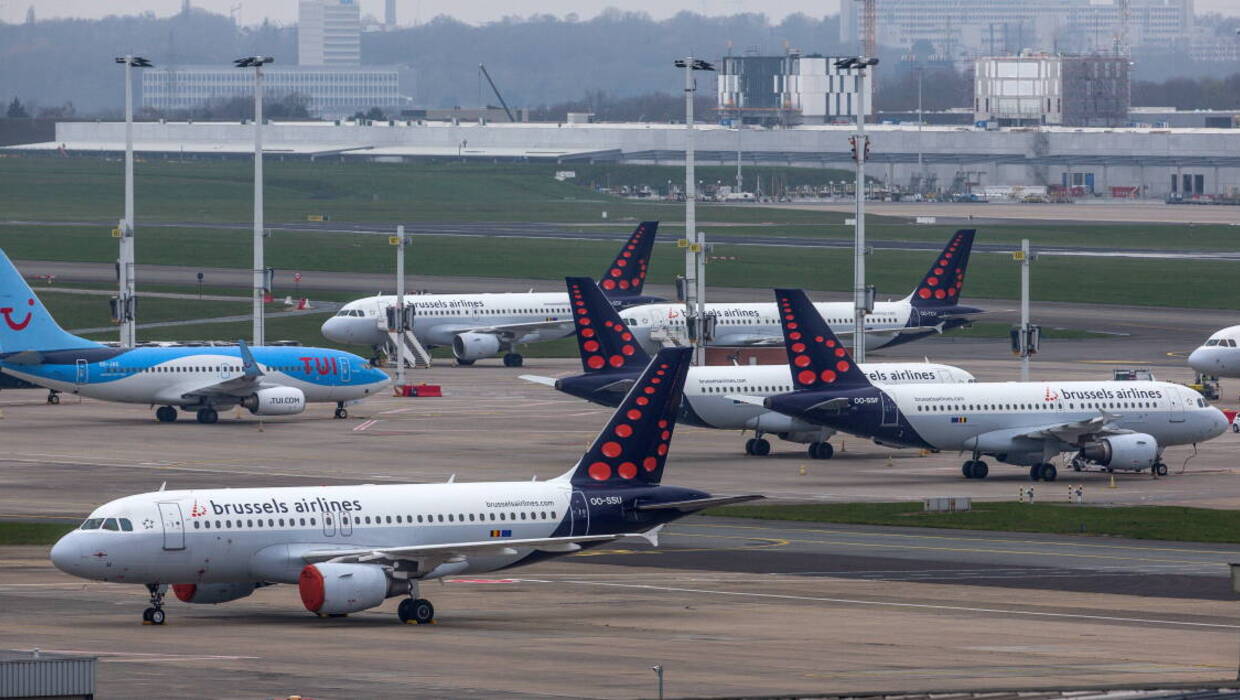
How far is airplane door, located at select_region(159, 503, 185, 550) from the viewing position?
4859cm

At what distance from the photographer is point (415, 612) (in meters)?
50.1

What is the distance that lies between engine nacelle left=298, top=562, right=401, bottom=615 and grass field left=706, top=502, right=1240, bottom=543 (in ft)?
83.1

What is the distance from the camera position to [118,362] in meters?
99.2

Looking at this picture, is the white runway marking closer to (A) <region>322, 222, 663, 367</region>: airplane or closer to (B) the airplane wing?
(B) the airplane wing

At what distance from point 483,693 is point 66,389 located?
6283 cm

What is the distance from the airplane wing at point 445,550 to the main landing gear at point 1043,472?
36.0m

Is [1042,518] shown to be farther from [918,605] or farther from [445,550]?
[445,550]

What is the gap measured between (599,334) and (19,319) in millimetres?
27976

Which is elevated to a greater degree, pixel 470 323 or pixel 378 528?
pixel 378 528

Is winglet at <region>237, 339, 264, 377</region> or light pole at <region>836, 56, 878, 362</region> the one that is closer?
light pole at <region>836, 56, 878, 362</region>

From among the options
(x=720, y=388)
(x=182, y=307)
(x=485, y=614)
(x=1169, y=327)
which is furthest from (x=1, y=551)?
(x=1169, y=327)

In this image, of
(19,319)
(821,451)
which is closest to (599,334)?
(821,451)

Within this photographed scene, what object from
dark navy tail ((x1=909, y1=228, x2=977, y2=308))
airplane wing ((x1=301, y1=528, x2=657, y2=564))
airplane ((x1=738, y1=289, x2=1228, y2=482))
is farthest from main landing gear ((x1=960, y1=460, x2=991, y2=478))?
dark navy tail ((x1=909, y1=228, x2=977, y2=308))

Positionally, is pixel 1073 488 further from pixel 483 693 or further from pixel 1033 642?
pixel 483 693
